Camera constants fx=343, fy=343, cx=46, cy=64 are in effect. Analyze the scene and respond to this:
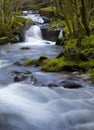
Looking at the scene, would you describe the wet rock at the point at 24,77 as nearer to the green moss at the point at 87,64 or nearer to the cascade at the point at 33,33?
the green moss at the point at 87,64

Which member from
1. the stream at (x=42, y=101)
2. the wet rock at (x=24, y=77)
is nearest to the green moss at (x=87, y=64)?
the stream at (x=42, y=101)

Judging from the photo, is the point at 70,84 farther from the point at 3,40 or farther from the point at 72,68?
the point at 3,40

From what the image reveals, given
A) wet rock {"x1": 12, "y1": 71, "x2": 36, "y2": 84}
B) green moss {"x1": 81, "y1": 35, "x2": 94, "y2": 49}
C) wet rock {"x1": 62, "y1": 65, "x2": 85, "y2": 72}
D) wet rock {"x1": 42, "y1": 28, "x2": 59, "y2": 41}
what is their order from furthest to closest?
wet rock {"x1": 42, "y1": 28, "x2": 59, "y2": 41}
green moss {"x1": 81, "y1": 35, "x2": 94, "y2": 49}
wet rock {"x1": 62, "y1": 65, "x2": 85, "y2": 72}
wet rock {"x1": 12, "y1": 71, "x2": 36, "y2": 84}

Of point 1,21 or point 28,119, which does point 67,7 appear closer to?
point 1,21

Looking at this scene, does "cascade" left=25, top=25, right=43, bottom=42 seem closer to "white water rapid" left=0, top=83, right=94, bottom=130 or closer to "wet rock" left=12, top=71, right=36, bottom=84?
"wet rock" left=12, top=71, right=36, bottom=84

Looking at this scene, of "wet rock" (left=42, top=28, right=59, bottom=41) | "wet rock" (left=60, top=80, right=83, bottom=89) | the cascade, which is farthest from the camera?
the cascade

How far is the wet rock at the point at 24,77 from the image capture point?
1108cm

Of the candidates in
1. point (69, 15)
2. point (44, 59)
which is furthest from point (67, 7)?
point (44, 59)

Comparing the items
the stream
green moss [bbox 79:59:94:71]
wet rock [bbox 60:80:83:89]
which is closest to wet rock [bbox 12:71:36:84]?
the stream

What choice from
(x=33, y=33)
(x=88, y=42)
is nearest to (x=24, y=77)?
(x=88, y=42)

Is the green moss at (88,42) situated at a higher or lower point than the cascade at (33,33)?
higher

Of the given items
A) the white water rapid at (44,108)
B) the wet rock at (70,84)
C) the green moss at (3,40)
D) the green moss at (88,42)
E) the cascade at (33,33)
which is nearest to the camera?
the white water rapid at (44,108)

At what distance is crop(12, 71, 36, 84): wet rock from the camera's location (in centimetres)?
1108

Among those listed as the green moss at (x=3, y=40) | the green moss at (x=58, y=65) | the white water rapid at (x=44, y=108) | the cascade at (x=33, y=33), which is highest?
the white water rapid at (x=44, y=108)
